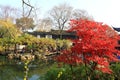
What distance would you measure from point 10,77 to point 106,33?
27.1 feet

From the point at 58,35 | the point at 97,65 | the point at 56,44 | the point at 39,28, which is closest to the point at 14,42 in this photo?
the point at 56,44

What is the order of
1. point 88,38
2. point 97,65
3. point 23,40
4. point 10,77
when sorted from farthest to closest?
point 23,40
point 10,77
point 97,65
point 88,38

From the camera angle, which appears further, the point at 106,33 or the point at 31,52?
the point at 31,52

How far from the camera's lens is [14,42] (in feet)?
93.8

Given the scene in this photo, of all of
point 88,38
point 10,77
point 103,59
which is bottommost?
point 10,77


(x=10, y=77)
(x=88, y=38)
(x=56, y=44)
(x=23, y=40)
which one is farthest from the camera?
(x=56, y=44)

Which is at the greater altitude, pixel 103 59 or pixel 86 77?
pixel 103 59

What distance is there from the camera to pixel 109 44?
7.85m

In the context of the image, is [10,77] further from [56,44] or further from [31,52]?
[56,44]

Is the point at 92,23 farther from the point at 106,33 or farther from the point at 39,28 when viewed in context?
the point at 39,28

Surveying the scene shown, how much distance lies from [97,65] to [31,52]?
1892 centimetres

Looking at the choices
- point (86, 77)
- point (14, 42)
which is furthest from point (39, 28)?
point (86, 77)

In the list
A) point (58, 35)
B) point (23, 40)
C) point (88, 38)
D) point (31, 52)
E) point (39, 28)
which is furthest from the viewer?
point (39, 28)

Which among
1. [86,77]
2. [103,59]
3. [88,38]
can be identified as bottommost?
[86,77]
